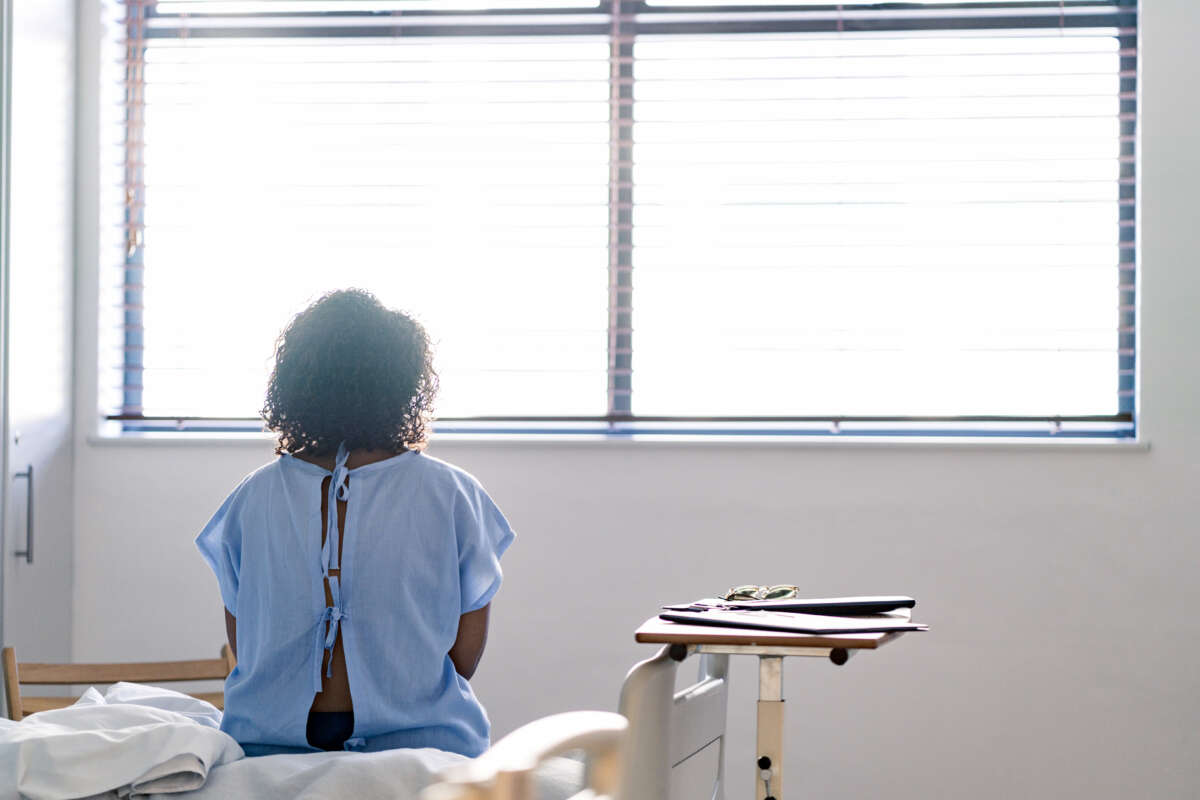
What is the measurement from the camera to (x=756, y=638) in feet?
4.98

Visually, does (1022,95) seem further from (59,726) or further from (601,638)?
(59,726)

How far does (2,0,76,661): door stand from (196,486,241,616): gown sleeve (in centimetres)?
117

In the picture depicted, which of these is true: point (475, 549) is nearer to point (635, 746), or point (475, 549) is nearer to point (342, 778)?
point (342, 778)

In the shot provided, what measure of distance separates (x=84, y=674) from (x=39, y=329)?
3.05ft

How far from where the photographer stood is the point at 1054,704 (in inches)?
117

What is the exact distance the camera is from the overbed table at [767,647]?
4.84 feet

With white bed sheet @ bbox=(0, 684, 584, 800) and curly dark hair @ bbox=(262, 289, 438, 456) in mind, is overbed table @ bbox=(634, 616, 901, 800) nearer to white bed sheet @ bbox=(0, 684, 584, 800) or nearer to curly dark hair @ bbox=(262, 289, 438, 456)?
white bed sheet @ bbox=(0, 684, 584, 800)

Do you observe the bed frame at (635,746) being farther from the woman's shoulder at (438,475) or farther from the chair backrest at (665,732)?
the woman's shoulder at (438,475)

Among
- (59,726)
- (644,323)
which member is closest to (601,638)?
(644,323)

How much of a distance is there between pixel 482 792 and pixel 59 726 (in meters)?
1.34

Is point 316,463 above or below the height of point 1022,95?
below

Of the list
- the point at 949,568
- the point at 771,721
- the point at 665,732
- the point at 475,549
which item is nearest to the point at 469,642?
the point at 475,549

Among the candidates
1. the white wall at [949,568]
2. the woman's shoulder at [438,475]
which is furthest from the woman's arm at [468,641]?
the white wall at [949,568]

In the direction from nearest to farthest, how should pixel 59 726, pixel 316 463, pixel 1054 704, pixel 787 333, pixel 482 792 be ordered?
pixel 482 792
pixel 59 726
pixel 316 463
pixel 1054 704
pixel 787 333
